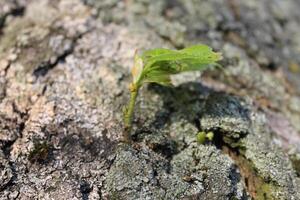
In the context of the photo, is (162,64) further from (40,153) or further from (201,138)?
(40,153)

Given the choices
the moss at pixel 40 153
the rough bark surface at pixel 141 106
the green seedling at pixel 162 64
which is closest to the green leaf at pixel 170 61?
the green seedling at pixel 162 64

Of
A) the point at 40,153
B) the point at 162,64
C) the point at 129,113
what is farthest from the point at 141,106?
the point at 40,153

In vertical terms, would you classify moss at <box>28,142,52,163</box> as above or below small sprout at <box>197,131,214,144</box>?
above

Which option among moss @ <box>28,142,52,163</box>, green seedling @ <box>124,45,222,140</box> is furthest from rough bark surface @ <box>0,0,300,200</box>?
green seedling @ <box>124,45,222,140</box>

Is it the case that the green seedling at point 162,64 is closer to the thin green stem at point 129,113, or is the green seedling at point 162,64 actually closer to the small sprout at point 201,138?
the thin green stem at point 129,113

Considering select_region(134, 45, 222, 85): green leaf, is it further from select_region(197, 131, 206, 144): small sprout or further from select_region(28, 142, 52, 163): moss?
select_region(28, 142, 52, 163): moss

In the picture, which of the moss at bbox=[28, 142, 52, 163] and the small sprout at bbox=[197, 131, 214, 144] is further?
the small sprout at bbox=[197, 131, 214, 144]
